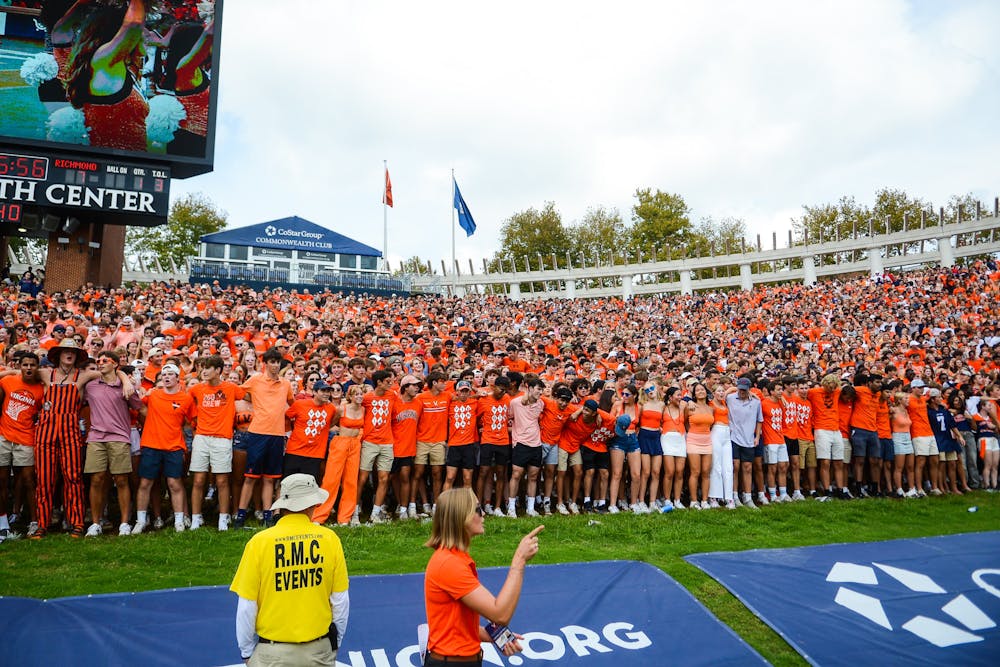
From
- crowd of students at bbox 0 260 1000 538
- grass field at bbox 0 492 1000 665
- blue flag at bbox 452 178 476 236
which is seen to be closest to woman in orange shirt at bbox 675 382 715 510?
crowd of students at bbox 0 260 1000 538

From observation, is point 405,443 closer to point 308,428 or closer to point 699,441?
point 308,428

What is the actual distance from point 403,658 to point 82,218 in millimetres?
23445

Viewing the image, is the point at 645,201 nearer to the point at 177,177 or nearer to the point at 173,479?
the point at 177,177

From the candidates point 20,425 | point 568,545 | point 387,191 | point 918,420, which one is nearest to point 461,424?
point 568,545

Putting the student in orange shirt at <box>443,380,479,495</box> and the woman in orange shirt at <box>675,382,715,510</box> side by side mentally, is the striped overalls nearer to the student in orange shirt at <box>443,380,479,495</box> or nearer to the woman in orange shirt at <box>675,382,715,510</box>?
the student in orange shirt at <box>443,380,479,495</box>

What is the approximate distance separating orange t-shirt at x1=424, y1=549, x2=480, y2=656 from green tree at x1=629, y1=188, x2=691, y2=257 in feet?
178

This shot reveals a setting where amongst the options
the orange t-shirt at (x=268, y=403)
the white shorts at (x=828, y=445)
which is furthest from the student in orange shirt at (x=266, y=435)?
the white shorts at (x=828, y=445)

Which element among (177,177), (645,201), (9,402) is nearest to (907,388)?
(9,402)

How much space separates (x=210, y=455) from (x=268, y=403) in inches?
35.2

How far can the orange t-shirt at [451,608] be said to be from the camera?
3070mm

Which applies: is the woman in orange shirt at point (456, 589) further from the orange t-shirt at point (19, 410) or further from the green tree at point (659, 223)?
the green tree at point (659, 223)

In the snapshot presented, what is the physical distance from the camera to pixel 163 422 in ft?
23.6

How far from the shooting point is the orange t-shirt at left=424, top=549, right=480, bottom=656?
3070 millimetres

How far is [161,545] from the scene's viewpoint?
666 cm
